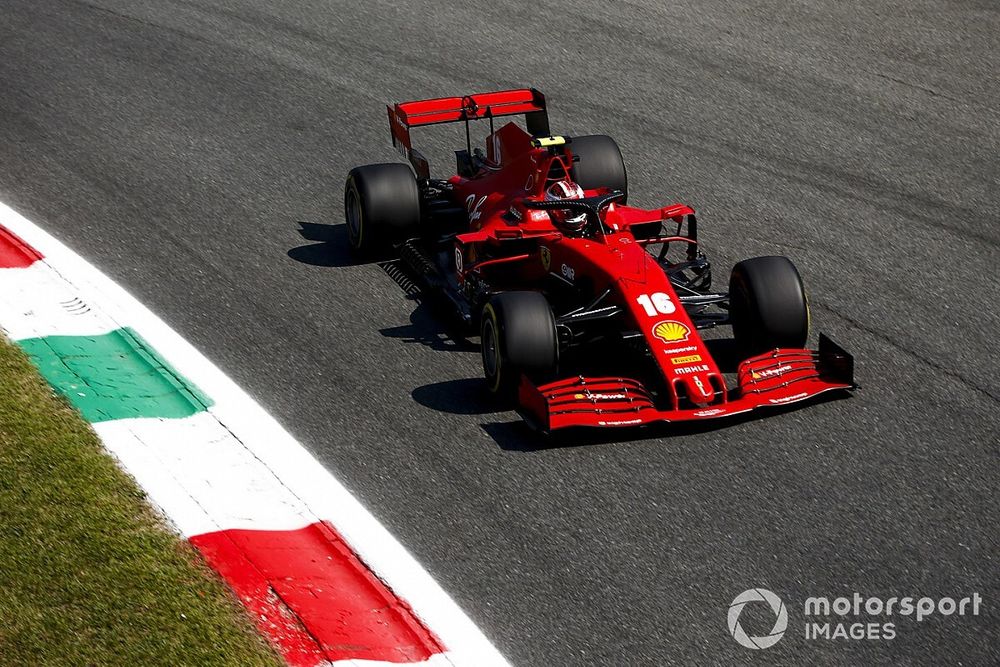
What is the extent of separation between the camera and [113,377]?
23.4 feet

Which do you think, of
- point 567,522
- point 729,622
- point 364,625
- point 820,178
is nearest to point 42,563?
point 364,625

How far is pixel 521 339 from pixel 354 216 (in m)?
2.79

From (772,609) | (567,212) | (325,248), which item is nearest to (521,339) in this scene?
(567,212)

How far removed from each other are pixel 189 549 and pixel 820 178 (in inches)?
297

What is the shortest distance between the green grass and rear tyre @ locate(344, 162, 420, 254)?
3.35 meters

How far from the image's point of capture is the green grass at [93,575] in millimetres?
4793

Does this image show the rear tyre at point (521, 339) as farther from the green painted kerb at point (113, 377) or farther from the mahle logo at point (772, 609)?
the mahle logo at point (772, 609)

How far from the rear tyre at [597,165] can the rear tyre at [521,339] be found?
244cm

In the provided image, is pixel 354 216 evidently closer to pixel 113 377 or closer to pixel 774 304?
pixel 113 377

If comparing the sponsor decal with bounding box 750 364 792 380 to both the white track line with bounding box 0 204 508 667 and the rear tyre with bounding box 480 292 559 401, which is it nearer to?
the rear tyre with bounding box 480 292 559 401

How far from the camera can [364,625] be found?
5.18m

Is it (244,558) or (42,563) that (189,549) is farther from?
(42,563)

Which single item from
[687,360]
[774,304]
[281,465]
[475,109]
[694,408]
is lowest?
[281,465]

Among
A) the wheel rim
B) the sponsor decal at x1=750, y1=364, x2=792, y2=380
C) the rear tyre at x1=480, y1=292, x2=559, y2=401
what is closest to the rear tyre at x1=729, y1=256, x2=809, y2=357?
the sponsor decal at x1=750, y1=364, x2=792, y2=380
